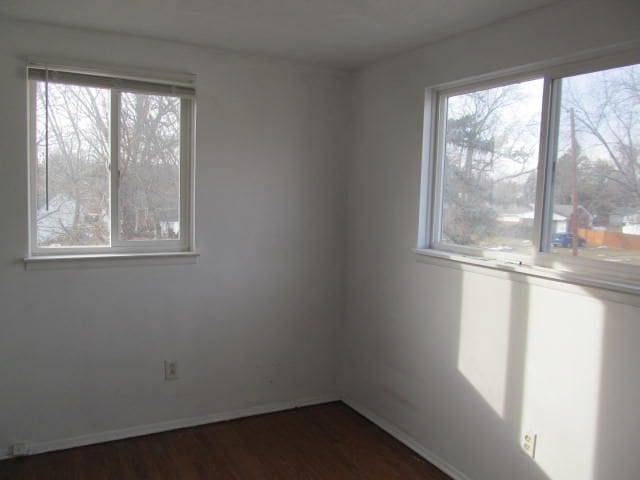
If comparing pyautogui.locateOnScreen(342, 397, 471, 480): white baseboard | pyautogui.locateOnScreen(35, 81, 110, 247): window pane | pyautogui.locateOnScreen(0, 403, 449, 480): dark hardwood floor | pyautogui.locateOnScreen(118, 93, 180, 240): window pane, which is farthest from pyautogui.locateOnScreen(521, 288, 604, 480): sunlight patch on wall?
pyautogui.locateOnScreen(35, 81, 110, 247): window pane

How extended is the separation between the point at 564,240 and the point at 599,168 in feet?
1.12

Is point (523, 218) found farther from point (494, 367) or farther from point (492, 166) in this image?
point (494, 367)

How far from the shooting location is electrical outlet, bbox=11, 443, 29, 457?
2871 millimetres

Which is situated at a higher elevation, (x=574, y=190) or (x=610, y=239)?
(x=574, y=190)

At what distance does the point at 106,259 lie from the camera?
3.02 meters

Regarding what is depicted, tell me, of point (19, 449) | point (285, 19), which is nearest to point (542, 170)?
point (285, 19)

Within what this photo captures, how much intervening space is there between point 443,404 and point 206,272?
1.59m

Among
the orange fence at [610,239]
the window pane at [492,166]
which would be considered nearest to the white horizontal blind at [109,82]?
the window pane at [492,166]

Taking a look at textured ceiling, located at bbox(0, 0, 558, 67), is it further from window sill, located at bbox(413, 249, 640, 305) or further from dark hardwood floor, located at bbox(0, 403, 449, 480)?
dark hardwood floor, located at bbox(0, 403, 449, 480)

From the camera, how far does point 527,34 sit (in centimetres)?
239

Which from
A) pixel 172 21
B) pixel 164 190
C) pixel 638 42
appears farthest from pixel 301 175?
pixel 638 42

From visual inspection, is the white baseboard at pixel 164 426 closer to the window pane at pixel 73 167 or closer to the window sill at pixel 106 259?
the window sill at pixel 106 259

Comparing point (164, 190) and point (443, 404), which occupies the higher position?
point (164, 190)

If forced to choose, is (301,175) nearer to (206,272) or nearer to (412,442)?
(206,272)
